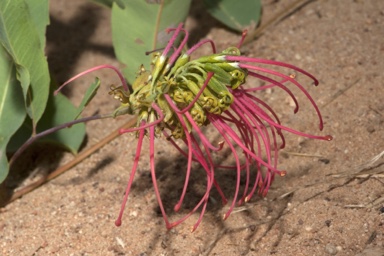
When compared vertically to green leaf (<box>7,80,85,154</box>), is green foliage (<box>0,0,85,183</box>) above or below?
above

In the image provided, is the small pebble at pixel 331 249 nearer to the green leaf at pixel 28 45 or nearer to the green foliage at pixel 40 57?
the green foliage at pixel 40 57

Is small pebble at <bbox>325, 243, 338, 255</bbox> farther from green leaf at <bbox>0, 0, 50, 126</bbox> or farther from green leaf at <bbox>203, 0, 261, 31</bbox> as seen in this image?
green leaf at <bbox>203, 0, 261, 31</bbox>

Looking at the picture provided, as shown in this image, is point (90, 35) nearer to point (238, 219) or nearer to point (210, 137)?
point (210, 137)

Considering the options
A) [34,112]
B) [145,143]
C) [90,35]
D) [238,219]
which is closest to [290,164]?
[238,219]

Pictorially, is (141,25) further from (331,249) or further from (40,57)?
(331,249)

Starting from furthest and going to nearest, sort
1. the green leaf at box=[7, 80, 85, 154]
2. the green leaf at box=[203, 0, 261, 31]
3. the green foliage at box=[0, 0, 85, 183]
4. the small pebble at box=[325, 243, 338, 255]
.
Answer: the green leaf at box=[203, 0, 261, 31] < the green leaf at box=[7, 80, 85, 154] < the green foliage at box=[0, 0, 85, 183] < the small pebble at box=[325, 243, 338, 255]


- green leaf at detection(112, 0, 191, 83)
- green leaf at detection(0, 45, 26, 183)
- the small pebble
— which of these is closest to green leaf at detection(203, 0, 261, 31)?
green leaf at detection(112, 0, 191, 83)

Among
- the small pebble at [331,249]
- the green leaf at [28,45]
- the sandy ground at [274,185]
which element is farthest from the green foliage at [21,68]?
the small pebble at [331,249]
